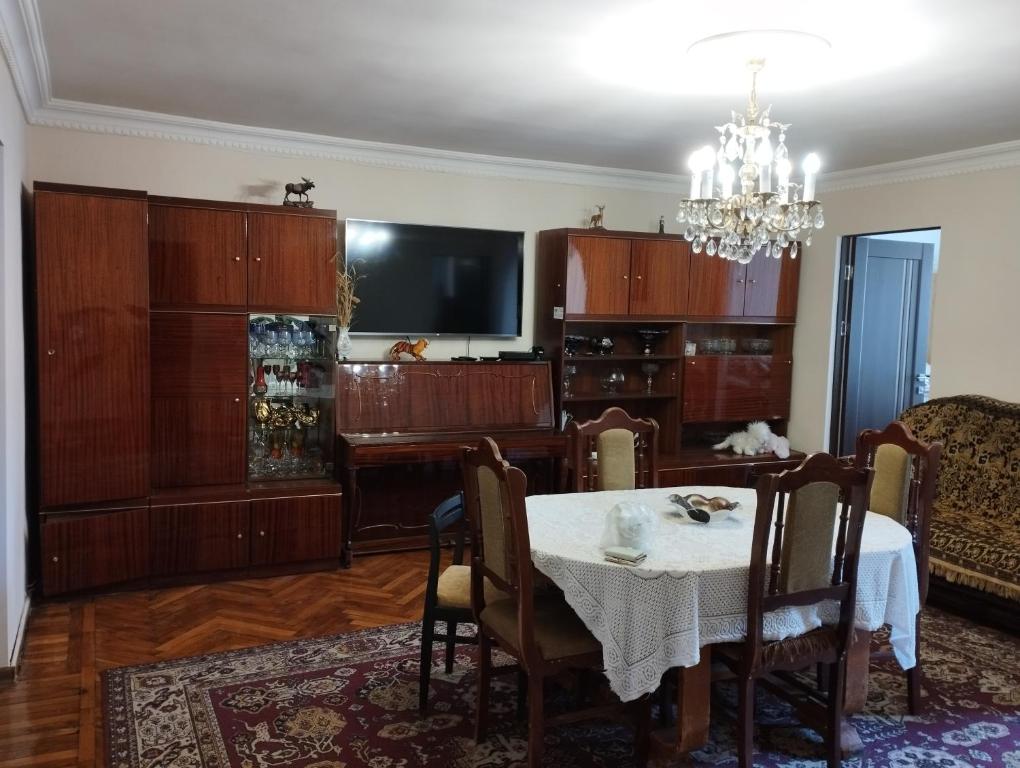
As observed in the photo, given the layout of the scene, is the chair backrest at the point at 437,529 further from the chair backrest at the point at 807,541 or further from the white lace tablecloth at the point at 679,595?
the chair backrest at the point at 807,541

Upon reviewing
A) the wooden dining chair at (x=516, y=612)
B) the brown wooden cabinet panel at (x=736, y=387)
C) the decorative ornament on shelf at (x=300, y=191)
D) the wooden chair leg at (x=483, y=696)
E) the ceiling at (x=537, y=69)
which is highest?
the ceiling at (x=537, y=69)

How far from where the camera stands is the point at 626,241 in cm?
521

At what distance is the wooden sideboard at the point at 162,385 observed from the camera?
3.72 metres

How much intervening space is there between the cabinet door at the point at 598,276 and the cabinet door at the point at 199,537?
7.76 feet

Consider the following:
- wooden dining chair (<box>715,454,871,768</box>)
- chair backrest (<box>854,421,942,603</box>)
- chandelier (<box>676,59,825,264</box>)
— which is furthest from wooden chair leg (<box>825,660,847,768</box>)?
chandelier (<box>676,59,825,264</box>)

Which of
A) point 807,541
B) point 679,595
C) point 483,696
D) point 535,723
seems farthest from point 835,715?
point 483,696

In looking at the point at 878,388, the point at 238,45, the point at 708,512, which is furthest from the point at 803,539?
the point at 878,388

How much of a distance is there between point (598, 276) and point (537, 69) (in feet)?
6.71

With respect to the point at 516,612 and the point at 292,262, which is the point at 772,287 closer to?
the point at 292,262

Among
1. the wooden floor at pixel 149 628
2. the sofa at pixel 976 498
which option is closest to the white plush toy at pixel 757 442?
the sofa at pixel 976 498

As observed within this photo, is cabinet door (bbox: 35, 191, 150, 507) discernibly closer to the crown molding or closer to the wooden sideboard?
the wooden sideboard

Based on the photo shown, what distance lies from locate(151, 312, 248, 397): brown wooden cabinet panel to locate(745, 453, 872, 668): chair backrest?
2.98 metres

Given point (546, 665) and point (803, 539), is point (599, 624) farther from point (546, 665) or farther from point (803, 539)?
point (803, 539)

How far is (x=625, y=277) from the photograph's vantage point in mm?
5223
